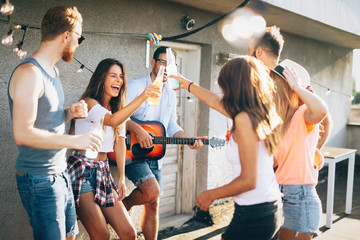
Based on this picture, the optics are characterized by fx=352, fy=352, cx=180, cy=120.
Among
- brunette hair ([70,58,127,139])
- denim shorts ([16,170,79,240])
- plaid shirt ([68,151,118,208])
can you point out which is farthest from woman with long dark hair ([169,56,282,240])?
brunette hair ([70,58,127,139])

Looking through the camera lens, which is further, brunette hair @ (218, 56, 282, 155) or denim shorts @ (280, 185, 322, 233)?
denim shorts @ (280, 185, 322, 233)

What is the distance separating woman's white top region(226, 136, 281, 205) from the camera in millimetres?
2074

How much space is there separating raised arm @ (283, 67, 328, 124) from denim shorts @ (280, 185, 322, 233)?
0.49 m

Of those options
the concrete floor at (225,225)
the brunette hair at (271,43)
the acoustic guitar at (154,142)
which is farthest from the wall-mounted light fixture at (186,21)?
the concrete floor at (225,225)

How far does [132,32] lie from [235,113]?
2381 mm

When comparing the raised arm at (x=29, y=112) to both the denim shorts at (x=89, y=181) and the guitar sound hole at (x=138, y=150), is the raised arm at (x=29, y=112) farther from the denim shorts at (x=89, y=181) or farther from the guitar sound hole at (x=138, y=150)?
the guitar sound hole at (x=138, y=150)

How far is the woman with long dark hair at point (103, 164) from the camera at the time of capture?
9.00 ft

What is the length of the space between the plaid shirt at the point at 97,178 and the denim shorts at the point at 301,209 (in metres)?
1.38

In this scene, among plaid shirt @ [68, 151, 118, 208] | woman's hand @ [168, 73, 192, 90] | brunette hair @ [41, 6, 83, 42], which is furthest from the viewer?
plaid shirt @ [68, 151, 118, 208]

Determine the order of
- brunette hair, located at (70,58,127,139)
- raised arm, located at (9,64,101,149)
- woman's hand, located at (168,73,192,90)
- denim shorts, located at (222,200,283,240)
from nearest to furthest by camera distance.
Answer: raised arm, located at (9,64,101,149) < denim shorts, located at (222,200,283,240) < woman's hand, located at (168,73,192,90) < brunette hair, located at (70,58,127,139)

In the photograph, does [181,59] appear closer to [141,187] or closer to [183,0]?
[183,0]

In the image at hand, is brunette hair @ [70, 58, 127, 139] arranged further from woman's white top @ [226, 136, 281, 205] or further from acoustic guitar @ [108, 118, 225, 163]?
woman's white top @ [226, 136, 281, 205]

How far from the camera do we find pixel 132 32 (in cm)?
404

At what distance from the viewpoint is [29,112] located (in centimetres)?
195
